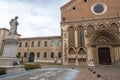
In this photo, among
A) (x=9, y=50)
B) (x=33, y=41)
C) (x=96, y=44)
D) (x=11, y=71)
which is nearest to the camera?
(x=11, y=71)

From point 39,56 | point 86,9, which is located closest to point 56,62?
point 39,56

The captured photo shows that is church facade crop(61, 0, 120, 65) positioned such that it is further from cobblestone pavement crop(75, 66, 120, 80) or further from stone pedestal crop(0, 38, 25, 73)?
stone pedestal crop(0, 38, 25, 73)

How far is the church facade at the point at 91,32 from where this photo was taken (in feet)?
73.9

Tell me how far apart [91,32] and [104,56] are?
18.4ft

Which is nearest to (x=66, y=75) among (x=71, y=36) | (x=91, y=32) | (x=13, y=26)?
(x=13, y=26)

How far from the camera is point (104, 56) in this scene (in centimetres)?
2309

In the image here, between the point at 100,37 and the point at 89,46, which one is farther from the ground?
the point at 100,37

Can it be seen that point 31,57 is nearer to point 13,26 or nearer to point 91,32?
point 91,32

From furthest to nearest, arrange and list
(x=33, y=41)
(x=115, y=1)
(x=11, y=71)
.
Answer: (x=33, y=41), (x=115, y=1), (x=11, y=71)

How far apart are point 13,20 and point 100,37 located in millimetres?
17562

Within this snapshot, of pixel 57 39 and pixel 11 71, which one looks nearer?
pixel 11 71

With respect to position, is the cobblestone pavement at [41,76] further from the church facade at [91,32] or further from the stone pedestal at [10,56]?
Result: the church facade at [91,32]

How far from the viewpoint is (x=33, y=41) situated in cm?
3294

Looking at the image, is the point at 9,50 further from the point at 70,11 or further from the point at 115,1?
the point at 115,1
